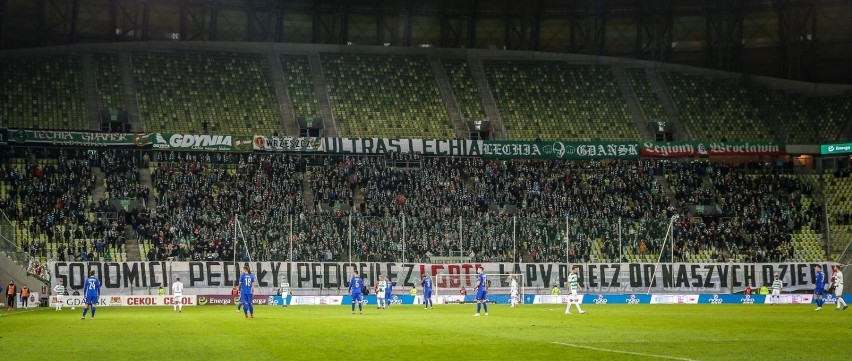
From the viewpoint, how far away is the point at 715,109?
8369 cm

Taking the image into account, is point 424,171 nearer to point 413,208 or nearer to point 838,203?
point 413,208

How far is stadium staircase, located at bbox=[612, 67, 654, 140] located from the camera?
266 feet

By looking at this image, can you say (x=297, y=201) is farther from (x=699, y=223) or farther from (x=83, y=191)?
(x=699, y=223)

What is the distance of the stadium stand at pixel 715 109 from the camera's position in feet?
267

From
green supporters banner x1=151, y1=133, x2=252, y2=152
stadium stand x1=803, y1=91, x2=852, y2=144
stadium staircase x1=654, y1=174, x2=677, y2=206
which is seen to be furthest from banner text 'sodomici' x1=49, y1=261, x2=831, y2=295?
stadium stand x1=803, y1=91, x2=852, y2=144

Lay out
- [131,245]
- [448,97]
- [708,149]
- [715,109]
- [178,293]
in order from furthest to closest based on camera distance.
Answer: [715,109], [448,97], [708,149], [131,245], [178,293]

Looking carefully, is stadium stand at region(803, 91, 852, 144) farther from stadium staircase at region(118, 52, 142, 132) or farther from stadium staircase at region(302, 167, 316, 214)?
stadium staircase at region(118, 52, 142, 132)

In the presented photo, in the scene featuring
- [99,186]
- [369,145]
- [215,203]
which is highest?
[369,145]

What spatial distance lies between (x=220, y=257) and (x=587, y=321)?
25478mm

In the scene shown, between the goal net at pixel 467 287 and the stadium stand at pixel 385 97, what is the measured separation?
20.8 m

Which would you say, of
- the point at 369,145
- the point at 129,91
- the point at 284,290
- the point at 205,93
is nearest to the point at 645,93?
the point at 369,145

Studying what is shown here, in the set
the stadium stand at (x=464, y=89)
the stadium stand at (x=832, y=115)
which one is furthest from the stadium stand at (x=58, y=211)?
the stadium stand at (x=832, y=115)

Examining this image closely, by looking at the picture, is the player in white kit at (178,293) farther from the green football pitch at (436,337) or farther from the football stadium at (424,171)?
the green football pitch at (436,337)

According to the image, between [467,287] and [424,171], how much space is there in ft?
48.1
